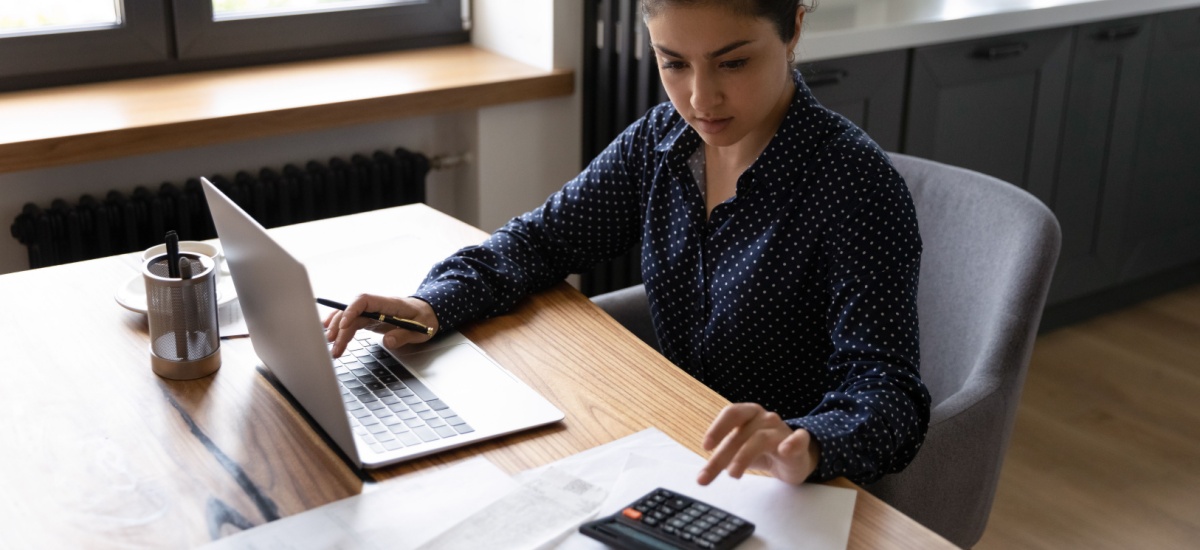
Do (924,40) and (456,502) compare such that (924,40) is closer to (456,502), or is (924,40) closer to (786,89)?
(786,89)

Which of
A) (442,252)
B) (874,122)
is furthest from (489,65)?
(442,252)

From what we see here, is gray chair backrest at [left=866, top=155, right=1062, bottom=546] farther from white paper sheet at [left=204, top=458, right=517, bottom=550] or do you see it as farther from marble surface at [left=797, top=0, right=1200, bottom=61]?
marble surface at [left=797, top=0, right=1200, bottom=61]

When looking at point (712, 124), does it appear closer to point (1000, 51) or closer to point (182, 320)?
point (182, 320)

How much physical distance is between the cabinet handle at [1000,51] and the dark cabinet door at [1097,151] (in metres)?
0.20

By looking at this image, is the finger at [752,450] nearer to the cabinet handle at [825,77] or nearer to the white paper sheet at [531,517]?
the white paper sheet at [531,517]

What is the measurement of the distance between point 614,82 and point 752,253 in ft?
3.88

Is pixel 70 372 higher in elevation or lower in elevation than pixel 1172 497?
higher

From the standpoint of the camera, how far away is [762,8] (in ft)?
4.09

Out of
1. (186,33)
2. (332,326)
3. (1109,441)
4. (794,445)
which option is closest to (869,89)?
(1109,441)

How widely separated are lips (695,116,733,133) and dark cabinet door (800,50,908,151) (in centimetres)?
109

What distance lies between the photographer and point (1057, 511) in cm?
234

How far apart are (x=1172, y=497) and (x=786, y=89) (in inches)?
60.2

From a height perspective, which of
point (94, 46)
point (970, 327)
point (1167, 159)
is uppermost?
point (94, 46)

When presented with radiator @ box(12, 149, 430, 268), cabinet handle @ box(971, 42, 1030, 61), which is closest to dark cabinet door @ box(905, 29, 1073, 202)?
cabinet handle @ box(971, 42, 1030, 61)
